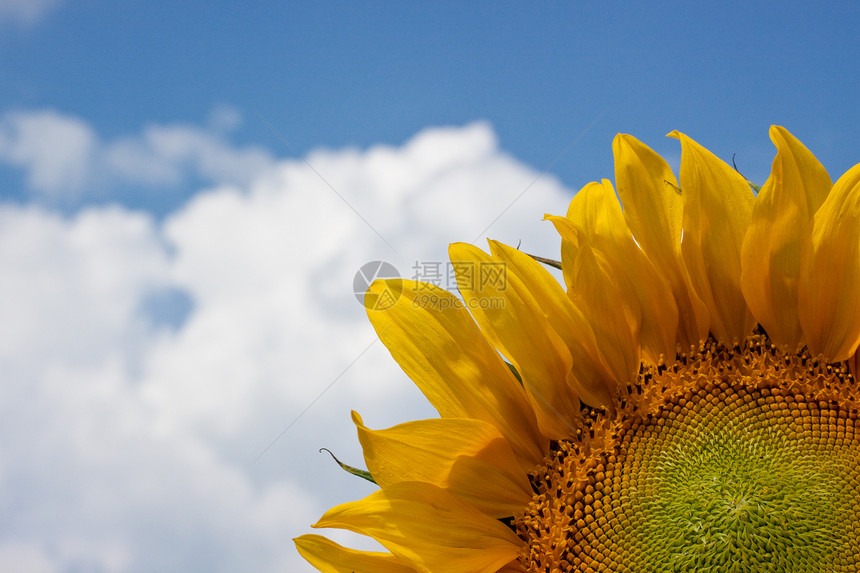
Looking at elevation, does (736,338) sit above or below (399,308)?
below

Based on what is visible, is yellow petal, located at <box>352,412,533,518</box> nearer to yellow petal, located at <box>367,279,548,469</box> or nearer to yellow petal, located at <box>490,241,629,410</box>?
yellow petal, located at <box>367,279,548,469</box>

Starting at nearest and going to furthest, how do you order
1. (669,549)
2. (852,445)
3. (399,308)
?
(669,549) → (852,445) → (399,308)

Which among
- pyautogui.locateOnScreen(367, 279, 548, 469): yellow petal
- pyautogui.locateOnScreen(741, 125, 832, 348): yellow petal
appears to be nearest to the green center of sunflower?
pyautogui.locateOnScreen(741, 125, 832, 348): yellow petal

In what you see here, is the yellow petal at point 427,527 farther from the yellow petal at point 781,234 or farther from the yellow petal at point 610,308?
the yellow petal at point 781,234

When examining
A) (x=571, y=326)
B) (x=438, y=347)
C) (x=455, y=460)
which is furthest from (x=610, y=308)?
(x=455, y=460)

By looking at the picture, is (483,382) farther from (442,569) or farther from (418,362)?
(442,569)

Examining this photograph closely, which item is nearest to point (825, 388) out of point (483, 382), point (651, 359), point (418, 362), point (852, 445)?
point (852, 445)
